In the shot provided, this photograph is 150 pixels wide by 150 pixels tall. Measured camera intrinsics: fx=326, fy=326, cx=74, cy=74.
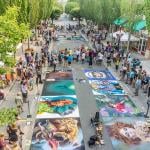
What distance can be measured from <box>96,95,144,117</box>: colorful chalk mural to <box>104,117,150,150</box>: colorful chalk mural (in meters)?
0.81

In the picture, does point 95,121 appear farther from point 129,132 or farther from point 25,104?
point 25,104

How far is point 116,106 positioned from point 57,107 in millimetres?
4261

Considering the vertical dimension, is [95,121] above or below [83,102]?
above

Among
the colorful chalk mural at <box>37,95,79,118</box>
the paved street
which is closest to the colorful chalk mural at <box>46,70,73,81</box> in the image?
the paved street

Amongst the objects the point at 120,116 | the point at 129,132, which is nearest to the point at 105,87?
the point at 120,116

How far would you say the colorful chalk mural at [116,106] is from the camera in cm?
2212

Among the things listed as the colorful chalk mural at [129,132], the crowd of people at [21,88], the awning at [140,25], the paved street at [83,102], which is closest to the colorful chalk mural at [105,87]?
the paved street at [83,102]

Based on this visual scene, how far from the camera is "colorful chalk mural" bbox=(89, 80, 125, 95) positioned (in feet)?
86.4

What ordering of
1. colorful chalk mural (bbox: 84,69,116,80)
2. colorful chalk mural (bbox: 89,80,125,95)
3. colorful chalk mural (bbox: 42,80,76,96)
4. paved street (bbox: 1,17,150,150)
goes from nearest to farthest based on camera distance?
1. paved street (bbox: 1,17,150,150)
2. colorful chalk mural (bbox: 42,80,76,96)
3. colorful chalk mural (bbox: 89,80,125,95)
4. colorful chalk mural (bbox: 84,69,116,80)

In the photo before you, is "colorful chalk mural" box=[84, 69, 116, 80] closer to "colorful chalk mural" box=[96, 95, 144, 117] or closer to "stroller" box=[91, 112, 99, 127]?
"colorful chalk mural" box=[96, 95, 144, 117]

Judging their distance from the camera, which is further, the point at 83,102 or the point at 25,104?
the point at 83,102

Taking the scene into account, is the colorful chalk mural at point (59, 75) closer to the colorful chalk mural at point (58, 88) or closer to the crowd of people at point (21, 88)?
the colorful chalk mural at point (58, 88)

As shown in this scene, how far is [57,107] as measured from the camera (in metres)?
22.7

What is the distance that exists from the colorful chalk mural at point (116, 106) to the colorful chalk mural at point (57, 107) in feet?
6.19
